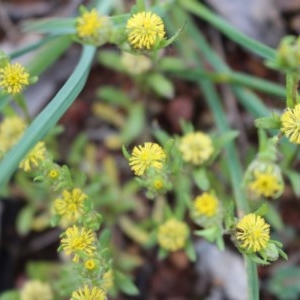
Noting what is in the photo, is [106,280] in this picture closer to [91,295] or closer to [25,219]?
[91,295]

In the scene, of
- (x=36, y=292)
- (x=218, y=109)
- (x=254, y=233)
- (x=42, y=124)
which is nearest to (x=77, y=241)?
(x=42, y=124)

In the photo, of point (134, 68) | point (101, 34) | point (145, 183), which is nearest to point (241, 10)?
→ point (134, 68)

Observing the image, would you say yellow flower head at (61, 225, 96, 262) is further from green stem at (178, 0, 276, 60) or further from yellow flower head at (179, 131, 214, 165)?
green stem at (178, 0, 276, 60)

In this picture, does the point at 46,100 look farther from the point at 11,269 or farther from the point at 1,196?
the point at 11,269

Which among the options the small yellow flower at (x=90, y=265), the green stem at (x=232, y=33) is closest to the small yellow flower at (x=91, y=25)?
the green stem at (x=232, y=33)

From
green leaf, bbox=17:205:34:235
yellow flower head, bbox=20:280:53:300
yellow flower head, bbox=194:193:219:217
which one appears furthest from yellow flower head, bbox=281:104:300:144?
green leaf, bbox=17:205:34:235

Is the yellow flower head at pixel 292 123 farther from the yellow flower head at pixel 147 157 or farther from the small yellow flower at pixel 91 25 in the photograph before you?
the small yellow flower at pixel 91 25

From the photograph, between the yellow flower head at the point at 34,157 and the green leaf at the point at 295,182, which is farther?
the green leaf at the point at 295,182
